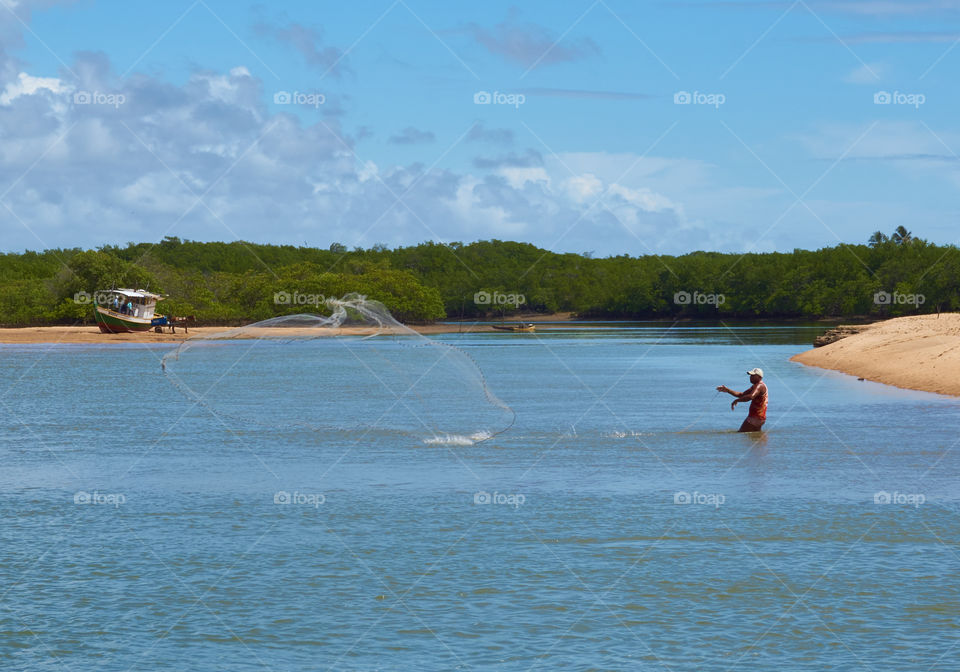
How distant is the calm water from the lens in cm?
1281

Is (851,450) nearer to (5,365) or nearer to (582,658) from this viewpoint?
(582,658)

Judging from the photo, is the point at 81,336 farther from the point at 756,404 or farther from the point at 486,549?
the point at 486,549

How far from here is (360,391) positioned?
51.8 metres

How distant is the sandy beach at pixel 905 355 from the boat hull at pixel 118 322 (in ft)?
275

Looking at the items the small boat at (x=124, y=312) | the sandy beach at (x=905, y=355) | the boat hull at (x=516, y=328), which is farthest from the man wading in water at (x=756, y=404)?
the boat hull at (x=516, y=328)

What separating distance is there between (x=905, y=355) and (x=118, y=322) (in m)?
98.8

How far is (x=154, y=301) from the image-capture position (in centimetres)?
14112

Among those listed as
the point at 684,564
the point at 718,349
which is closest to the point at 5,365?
the point at 718,349

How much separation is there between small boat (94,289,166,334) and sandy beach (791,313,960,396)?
84.1 m

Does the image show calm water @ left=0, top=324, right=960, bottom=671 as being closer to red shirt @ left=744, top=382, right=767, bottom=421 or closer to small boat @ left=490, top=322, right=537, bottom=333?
red shirt @ left=744, top=382, right=767, bottom=421

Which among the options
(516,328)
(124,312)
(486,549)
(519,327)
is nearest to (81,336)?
(124,312)

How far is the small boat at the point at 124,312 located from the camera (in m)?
134

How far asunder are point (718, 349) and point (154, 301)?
72917 millimetres

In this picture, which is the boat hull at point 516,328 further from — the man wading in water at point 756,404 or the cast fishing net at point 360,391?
the man wading in water at point 756,404
